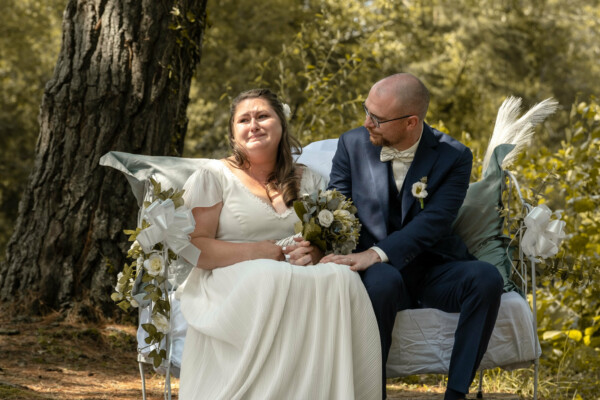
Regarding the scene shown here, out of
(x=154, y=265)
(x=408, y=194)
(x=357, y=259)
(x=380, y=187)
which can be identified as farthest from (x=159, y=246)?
(x=408, y=194)

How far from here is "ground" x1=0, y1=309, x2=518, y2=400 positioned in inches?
162

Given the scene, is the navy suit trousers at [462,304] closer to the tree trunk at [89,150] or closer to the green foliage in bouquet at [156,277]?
the green foliage in bouquet at [156,277]

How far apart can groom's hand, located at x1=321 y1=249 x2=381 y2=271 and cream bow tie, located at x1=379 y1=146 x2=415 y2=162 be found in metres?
0.51

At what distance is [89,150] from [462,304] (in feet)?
8.83

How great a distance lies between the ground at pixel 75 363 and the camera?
13.5ft

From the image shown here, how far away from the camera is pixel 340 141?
3.85 m

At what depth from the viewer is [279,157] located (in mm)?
3844

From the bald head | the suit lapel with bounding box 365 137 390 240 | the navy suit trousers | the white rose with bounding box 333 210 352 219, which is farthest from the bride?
the bald head

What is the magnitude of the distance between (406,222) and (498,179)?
24.3 inches

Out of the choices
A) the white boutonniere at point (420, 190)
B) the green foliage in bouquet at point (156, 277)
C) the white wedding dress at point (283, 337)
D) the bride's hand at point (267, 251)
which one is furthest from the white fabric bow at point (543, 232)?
the green foliage in bouquet at point (156, 277)

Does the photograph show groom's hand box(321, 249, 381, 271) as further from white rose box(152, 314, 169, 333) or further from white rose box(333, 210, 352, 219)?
white rose box(152, 314, 169, 333)

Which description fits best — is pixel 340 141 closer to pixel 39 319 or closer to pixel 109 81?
pixel 109 81

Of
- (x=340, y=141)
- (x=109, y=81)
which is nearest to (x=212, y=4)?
(x=109, y=81)

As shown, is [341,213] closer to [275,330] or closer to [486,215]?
[275,330]
